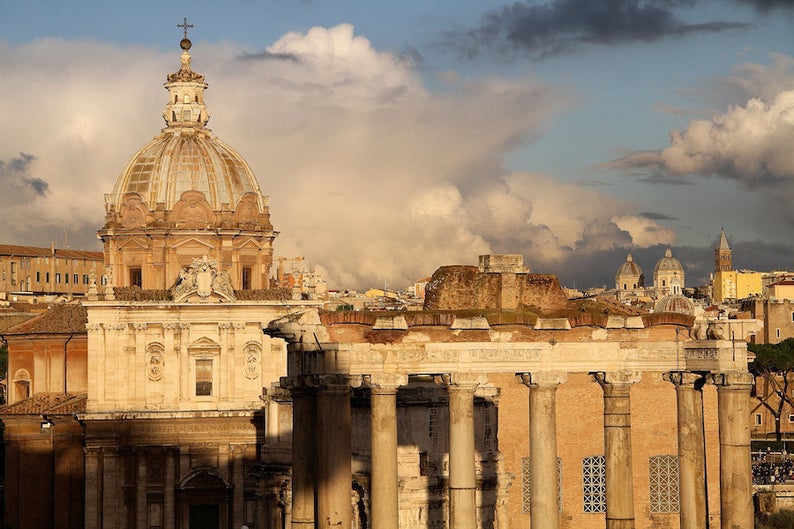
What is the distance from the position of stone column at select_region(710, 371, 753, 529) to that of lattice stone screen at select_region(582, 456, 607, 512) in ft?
71.3

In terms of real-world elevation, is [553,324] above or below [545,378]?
above

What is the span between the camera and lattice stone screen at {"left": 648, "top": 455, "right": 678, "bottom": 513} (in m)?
53.1

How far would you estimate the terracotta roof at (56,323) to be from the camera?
81.6 metres

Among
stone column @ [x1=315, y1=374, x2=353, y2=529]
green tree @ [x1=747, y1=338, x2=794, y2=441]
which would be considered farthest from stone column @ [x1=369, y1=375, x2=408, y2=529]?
green tree @ [x1=747, y1=338, x2=794, y2=441]

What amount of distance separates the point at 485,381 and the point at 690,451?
4.27 metres

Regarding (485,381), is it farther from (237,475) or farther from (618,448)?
(237,475)

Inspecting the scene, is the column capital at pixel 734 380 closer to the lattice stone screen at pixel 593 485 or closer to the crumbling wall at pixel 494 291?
the crumbling wall at pixel 494 291

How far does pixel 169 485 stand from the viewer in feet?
241

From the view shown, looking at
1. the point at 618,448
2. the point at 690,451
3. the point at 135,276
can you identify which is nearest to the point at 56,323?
the point at 135,276

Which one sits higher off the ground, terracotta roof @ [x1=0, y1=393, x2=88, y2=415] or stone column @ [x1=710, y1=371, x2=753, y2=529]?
terracotta roof @ [x1=0, y1=393, x2=88, y2=415]

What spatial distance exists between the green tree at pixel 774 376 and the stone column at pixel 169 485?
51.3 m

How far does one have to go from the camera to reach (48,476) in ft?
257

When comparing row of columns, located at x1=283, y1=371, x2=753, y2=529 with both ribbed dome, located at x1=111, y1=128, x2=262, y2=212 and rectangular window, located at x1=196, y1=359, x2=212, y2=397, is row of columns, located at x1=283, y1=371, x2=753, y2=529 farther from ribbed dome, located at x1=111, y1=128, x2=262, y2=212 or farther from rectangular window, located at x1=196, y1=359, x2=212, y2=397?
ribbed dome, located at x1=111, y1=128, x2=262, y2=212

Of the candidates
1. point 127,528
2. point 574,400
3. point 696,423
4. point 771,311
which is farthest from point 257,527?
point 771,311
